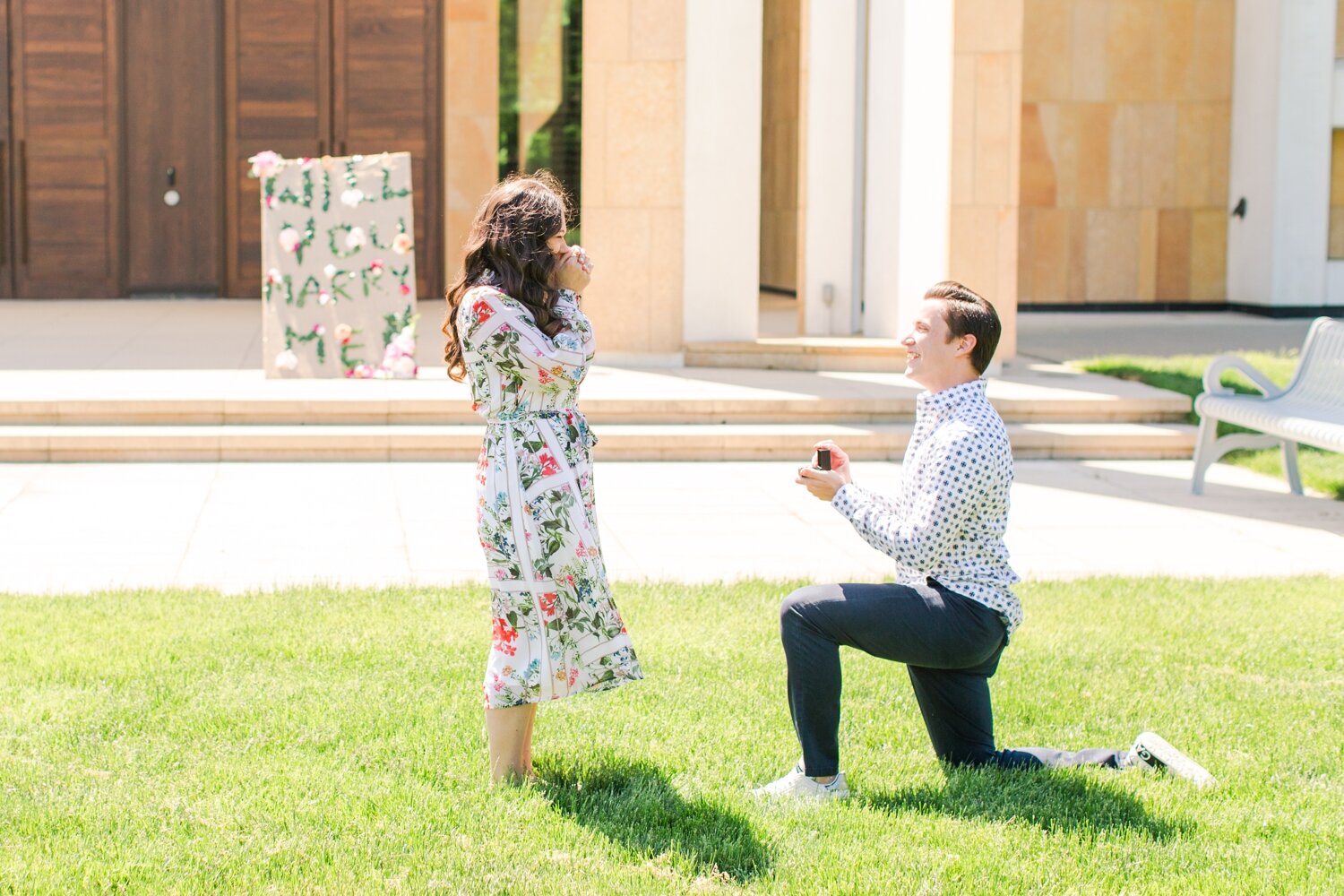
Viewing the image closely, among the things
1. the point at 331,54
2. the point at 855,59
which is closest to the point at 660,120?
the point at 855,59

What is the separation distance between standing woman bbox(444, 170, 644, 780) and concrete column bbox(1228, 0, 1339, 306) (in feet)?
56.7

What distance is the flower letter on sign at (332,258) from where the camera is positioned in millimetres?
11391

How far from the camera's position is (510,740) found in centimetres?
418

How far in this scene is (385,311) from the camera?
11.6m

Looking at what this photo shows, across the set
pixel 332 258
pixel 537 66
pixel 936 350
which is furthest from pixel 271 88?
pixel 936 350

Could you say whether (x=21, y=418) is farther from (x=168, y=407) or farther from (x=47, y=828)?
(x=47, y=828)

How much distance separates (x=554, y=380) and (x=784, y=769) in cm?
125

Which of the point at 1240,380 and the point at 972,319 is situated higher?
the point at 972,319

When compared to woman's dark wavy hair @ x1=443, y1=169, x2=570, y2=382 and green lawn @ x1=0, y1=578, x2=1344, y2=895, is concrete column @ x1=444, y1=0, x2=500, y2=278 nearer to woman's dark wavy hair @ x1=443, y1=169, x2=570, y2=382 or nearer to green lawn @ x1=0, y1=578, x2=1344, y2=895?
green lawn @ x1=0, y1=578, x2=1344, y2=895

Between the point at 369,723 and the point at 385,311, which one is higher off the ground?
the point at 385,311

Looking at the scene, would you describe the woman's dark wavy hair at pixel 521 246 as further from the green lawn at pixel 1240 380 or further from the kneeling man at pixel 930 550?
the green lawn at pixel 1240 380

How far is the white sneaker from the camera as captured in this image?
161 inches

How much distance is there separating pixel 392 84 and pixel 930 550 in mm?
16053

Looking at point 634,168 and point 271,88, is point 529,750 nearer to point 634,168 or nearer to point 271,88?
point 634,168
